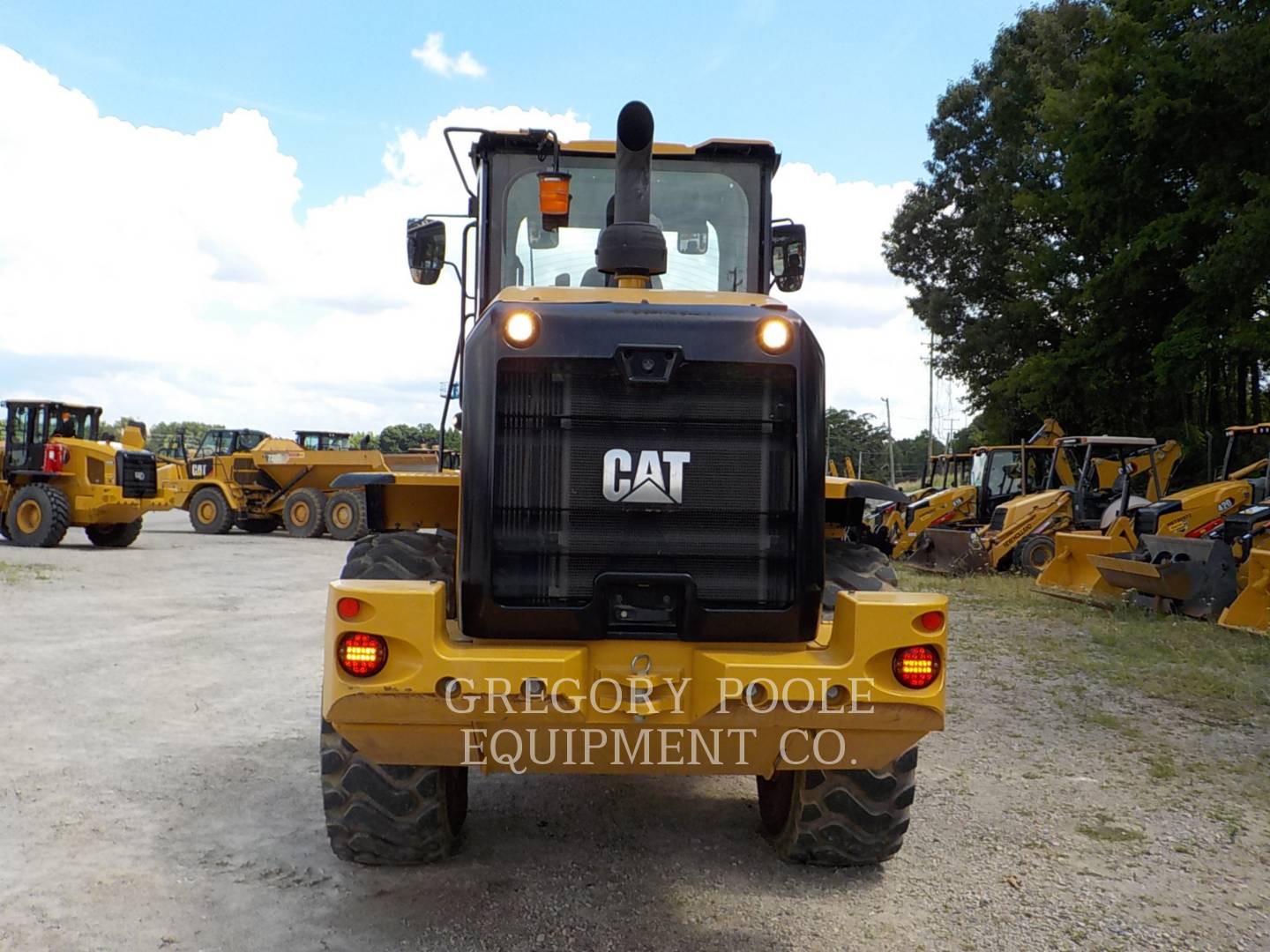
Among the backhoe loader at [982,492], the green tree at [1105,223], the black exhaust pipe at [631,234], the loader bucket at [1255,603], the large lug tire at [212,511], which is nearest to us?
the black exhaust pipe at [631,234]

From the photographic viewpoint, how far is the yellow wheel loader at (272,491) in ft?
66.9

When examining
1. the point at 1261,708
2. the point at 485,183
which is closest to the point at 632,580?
the point at 485,183

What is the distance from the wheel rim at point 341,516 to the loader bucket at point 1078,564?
1268 centimetres

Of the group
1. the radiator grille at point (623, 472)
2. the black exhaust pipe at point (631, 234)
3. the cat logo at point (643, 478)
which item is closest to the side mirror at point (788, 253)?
the black exhaust pipe at point (631, 234)

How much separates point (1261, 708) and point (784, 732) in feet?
16.4

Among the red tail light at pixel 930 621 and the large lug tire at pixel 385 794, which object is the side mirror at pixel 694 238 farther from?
the red tail light at pixel 930 621

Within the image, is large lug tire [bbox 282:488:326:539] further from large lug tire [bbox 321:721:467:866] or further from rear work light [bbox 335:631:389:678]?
rear work light [bbox 335:631:389:678]

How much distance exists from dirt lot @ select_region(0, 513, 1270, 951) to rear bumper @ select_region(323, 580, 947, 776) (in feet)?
1.89

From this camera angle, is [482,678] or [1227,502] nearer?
[482,678]

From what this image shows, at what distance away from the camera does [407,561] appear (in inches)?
140

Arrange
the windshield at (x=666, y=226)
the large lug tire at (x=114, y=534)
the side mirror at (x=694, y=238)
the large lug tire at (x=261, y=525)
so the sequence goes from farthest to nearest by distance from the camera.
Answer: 1. the large lug tire at (x=261, y=525)
2. the large lug tire at (x=114, y=534)
3. the side mirror at (x=694, y=238)
4. the windshield at (x=666, y=226)

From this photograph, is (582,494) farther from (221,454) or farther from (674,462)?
(221,454)

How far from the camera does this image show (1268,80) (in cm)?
1488

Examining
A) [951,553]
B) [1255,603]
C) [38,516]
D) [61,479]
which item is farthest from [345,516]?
[1255,603]
